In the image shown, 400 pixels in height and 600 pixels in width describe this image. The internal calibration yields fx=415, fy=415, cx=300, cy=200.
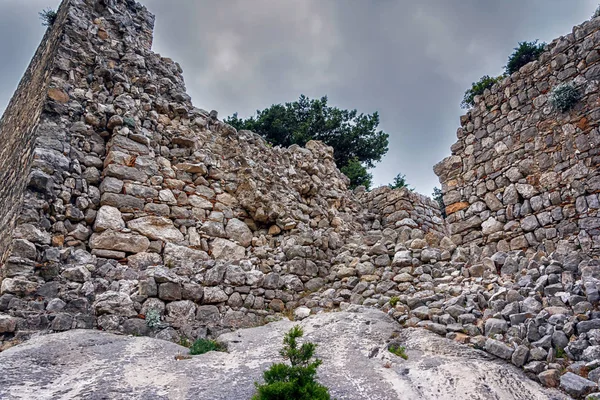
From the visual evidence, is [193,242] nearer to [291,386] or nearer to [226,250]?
[226,250]

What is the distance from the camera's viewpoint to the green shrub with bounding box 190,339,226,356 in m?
4.17

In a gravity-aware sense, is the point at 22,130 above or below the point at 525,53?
below

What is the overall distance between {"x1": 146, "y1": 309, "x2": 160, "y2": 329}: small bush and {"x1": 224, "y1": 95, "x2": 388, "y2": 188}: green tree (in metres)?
12.0

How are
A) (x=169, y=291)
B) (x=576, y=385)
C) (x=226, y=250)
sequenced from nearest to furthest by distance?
1. (x=576, y=385)
2. (x=169, y=291)
3. (x=226, y=250)

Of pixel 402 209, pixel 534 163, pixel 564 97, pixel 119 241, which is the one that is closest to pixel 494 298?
pixel 534 163

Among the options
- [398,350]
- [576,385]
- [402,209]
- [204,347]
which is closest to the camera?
[576,385]

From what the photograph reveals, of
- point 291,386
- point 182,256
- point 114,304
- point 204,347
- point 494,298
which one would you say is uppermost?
point 182,256

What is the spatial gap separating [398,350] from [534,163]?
370 cm

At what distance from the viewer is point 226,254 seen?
6430 mm

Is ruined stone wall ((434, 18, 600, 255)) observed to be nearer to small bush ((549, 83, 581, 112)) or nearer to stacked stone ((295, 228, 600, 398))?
small bush ((549, 83, 581, 112))

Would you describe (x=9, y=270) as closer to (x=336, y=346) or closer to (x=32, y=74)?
(x=336, y=346)

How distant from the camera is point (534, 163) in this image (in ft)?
19.6

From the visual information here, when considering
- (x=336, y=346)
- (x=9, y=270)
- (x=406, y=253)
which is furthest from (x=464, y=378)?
(x=9, y=270)

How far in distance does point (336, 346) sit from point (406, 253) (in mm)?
2291
